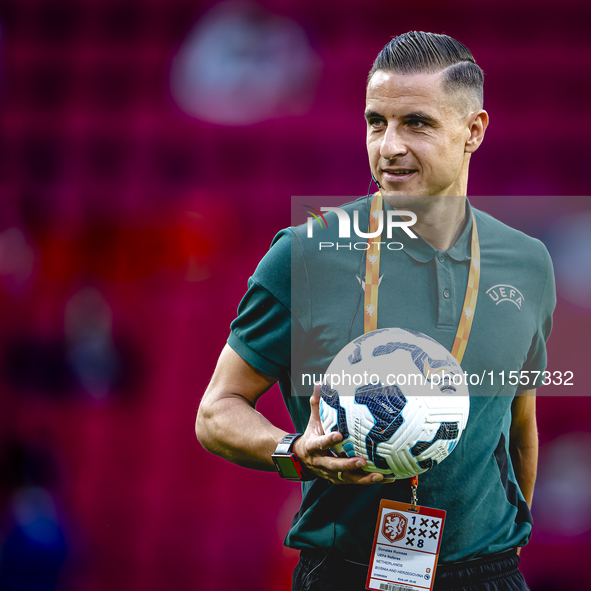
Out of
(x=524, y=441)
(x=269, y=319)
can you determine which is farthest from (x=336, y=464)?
(x=524, y=441)

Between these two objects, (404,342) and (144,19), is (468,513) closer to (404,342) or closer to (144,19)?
(404,342)

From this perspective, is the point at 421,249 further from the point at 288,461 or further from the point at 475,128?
the point at 288,461

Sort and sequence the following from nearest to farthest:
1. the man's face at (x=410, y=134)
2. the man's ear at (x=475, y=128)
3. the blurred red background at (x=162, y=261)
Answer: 1. the man's face at (x=410, y=134)
2. the man's ear at (x=475, y=128)
3. the blurred red background at (x=162, y=261)

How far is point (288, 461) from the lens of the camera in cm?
122

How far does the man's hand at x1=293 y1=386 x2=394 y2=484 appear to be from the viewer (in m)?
1.10

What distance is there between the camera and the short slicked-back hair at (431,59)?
4.86ft

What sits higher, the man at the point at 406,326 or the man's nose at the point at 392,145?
the man's nose at the point at 392,145

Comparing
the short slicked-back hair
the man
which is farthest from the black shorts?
the short slicked-back hair

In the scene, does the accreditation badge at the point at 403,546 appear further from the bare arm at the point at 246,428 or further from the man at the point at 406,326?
the bare arm at the point at 246,428

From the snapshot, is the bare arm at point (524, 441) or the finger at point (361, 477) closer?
the finger at point (361, 477)

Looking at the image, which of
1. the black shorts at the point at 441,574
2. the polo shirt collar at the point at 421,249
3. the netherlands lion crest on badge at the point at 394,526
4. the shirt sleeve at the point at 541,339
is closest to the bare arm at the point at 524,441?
the shirt sleeve at the point at 541,339

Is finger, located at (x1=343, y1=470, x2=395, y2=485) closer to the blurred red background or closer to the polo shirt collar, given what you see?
the polo shirt collar

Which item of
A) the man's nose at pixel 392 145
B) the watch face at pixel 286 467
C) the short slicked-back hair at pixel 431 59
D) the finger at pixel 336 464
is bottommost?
the watch face at pixel 286 467

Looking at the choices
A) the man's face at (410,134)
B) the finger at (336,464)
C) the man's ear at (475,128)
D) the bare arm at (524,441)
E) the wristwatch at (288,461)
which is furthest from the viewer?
the bare arm at (524,441)
